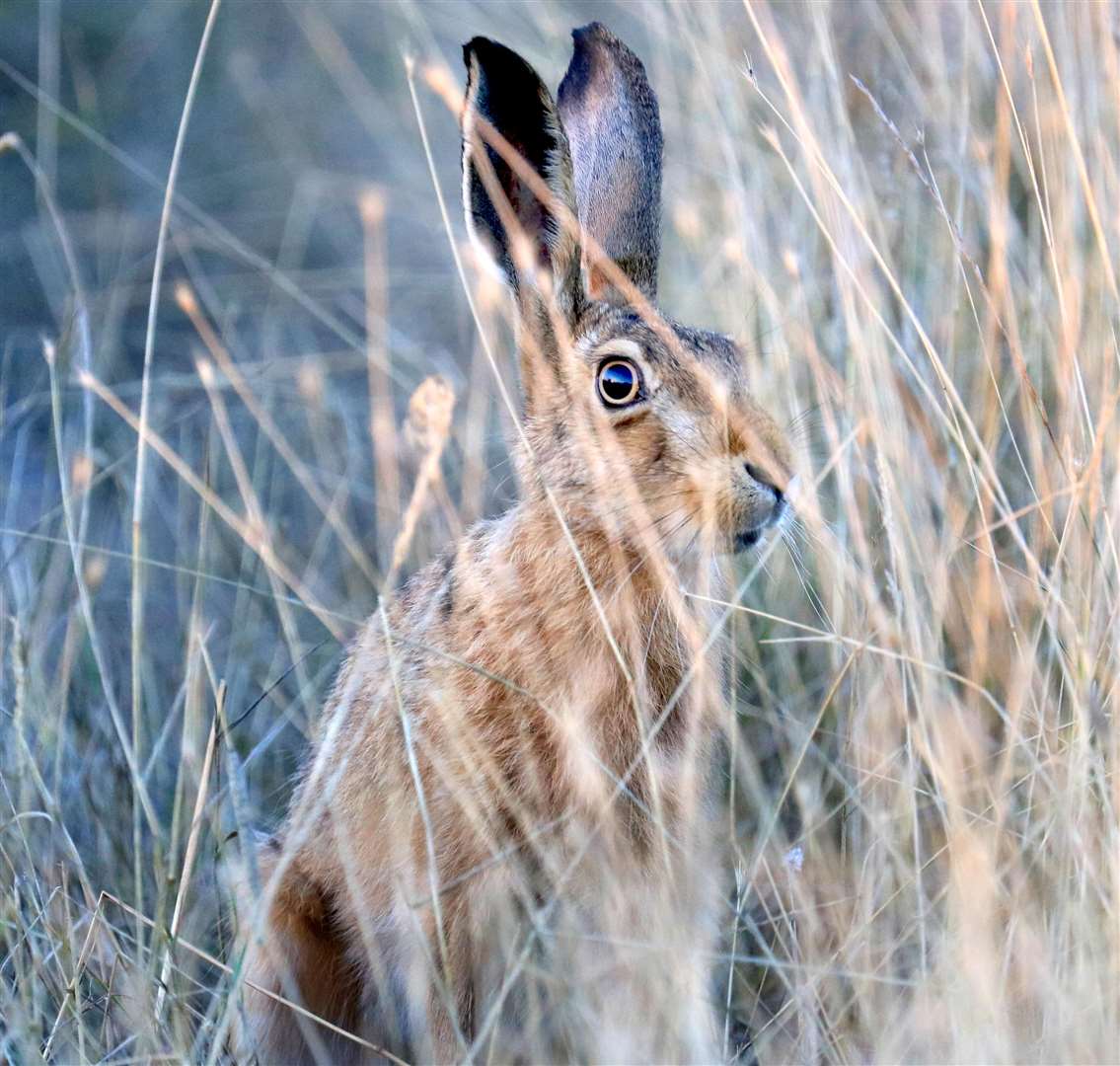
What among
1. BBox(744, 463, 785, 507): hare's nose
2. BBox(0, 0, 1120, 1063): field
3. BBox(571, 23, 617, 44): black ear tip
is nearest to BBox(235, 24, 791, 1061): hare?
BBox(744, 463, 785, 507): hare's nose

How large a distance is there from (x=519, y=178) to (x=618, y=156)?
0.43 meters

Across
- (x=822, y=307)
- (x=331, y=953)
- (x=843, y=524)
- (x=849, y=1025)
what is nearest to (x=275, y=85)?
(x=822, y=307)

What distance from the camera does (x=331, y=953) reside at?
363cm

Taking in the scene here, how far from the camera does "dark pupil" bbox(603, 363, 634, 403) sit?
355 cm

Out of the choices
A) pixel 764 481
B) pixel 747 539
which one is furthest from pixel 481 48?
pixel 747 539

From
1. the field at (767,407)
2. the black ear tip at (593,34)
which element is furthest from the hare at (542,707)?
the black ear tip at (593,34)

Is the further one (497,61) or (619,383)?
(619,383)

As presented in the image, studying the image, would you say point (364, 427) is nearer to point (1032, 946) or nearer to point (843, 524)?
point (843, 524)

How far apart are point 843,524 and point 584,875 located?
1.42 meters

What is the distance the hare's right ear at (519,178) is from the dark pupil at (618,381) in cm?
27

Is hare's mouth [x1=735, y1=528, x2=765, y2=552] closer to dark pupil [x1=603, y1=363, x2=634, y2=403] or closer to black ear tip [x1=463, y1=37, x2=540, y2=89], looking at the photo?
dark pupil [x1=603, y1=363, x2=634, y2=403]

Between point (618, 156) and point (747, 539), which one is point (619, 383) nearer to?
point (747, 539)

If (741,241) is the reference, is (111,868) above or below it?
below

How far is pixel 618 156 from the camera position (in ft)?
13.3
